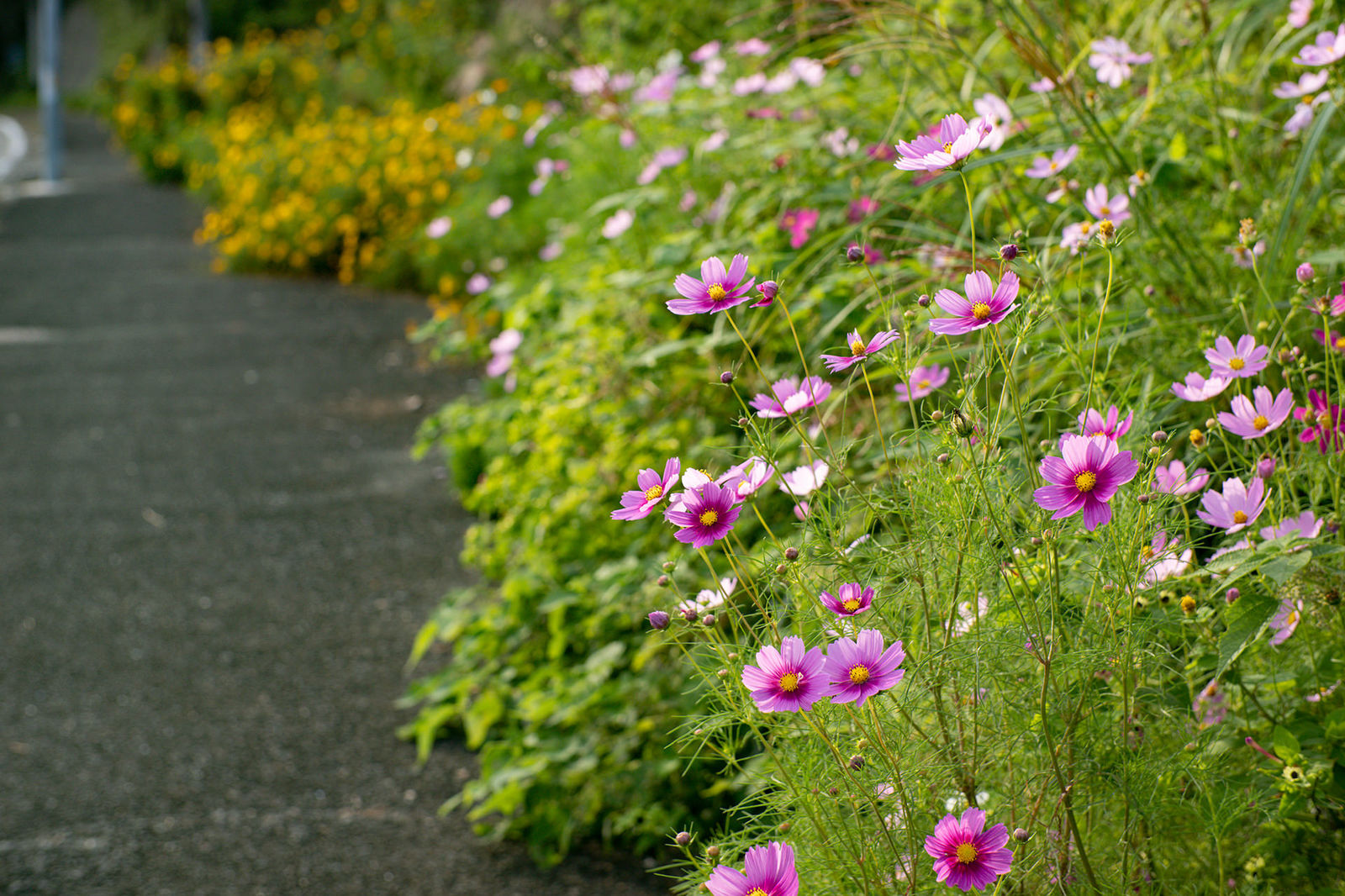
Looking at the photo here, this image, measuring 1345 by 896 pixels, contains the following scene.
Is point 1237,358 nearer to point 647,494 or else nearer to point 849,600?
point 849,600

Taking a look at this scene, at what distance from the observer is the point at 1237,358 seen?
1.25 meters

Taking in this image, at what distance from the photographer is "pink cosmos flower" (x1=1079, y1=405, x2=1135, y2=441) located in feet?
3.56

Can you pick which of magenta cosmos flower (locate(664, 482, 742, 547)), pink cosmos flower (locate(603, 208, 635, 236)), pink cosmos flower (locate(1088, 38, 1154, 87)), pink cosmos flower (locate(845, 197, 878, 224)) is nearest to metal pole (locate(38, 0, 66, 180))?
pink cosmos flower (locate(603, 208, 635, 236))

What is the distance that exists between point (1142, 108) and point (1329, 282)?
0.54m

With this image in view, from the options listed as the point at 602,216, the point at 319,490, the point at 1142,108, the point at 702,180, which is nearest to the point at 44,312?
the point at 319,490

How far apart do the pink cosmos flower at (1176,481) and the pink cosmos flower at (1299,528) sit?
0.09 meters

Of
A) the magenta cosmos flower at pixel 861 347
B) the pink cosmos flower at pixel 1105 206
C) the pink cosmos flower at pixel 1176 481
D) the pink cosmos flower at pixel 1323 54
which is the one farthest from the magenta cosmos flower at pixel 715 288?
the pink cosmos flower at pixel 1323 54

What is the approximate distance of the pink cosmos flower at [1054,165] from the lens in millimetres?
1775

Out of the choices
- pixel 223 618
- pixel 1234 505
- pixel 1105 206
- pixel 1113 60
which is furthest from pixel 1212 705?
pixel 223 618

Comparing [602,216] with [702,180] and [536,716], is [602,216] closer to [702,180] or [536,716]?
[702,180]

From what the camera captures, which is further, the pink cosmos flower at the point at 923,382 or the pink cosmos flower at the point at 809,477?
the pink cosmos flower at the point at 923,382

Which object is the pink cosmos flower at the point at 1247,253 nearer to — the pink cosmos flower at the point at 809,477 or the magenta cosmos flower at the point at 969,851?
the pink cosmos flower at the point at 809,477

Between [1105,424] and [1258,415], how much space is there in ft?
0.82

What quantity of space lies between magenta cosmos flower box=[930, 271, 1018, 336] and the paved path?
131 cm
